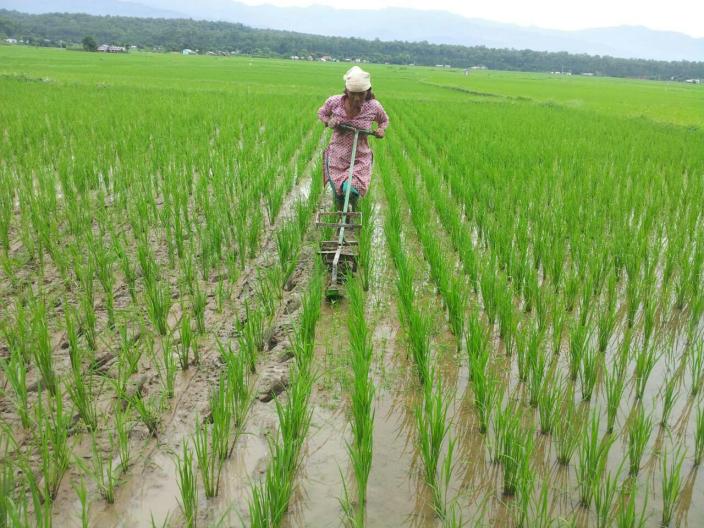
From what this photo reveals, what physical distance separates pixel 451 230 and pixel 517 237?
52 centimetres

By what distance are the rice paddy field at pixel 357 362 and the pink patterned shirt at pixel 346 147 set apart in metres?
0.37

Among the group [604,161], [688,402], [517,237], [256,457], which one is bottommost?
[256,457]

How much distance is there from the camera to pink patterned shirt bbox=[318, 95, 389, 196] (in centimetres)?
404

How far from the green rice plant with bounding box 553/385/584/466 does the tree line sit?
248 feet

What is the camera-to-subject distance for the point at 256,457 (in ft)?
5.98

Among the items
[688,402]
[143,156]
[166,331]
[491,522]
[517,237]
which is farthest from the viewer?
[143,156]

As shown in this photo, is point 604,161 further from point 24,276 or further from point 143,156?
point 24,276

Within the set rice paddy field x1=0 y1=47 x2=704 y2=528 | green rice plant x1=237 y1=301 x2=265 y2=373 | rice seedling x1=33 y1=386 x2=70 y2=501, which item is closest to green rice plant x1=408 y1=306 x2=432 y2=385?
rice paddy field x1=0 y1=47 x2=704 y2=528

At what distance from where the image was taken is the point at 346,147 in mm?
4117

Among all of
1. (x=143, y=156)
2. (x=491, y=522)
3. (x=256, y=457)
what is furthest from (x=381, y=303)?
(x=143, y=156)

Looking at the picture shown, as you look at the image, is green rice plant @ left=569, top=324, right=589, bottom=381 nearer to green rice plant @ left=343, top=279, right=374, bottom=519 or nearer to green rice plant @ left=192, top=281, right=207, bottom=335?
green rice plant @ left=343, top=279, right=374, bottom=519

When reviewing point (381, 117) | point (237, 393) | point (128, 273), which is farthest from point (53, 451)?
point (381, 117)

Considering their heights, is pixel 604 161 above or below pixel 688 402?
above

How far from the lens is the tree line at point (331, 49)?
7338 cm
